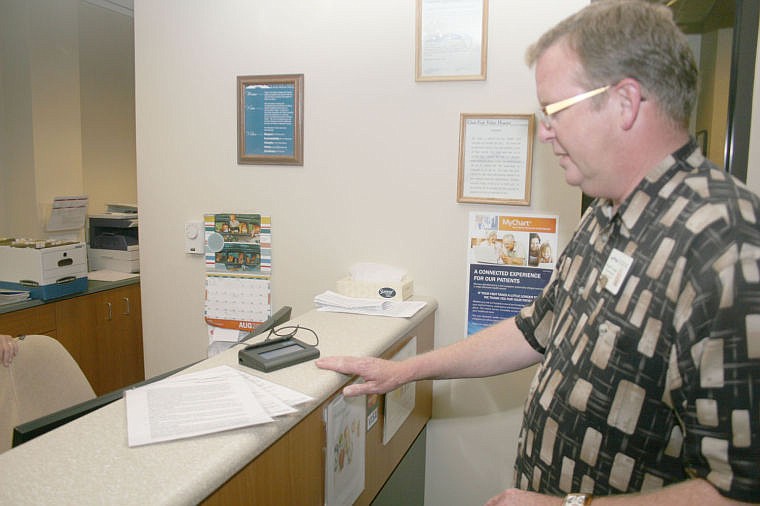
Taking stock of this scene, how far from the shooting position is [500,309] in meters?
1.99

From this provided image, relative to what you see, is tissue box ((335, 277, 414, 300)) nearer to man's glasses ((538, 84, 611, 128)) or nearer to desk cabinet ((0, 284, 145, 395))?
man's glasses ((538, 84, 611, 128))

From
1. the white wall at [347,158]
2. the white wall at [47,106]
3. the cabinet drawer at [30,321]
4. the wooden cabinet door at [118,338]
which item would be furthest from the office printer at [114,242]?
the white wall at [347,158]

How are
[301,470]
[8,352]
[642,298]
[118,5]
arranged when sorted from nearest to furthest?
1. [642,298]
2. [301,470]
3. [8,352]
4. [118,5]

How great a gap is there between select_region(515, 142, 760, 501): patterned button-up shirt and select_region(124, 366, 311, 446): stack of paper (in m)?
0.51

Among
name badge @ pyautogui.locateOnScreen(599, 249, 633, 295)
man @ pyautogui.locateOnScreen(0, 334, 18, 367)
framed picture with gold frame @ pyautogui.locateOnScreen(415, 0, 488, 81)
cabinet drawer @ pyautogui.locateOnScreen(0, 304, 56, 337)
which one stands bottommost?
cabinet drawer @ pyautogui.locateOnScreen(0, 304, 56, 337)

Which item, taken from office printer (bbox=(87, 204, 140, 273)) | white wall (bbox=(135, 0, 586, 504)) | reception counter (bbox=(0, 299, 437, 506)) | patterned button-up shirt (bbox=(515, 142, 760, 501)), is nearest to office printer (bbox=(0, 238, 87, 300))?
office printer (bbox=(87, 204, 140, 273))

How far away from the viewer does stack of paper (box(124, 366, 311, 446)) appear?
96 cm

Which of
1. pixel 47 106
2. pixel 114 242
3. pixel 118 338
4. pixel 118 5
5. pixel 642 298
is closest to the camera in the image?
pixel 642 298

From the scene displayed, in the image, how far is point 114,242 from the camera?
3779 mm

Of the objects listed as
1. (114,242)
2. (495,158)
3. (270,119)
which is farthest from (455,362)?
(114,242)

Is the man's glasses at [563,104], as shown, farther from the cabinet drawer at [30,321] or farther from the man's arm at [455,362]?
the cabinet drawer at [30,321]

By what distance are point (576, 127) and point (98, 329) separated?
10.8 ft

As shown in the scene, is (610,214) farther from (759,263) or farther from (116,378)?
(116,378)
